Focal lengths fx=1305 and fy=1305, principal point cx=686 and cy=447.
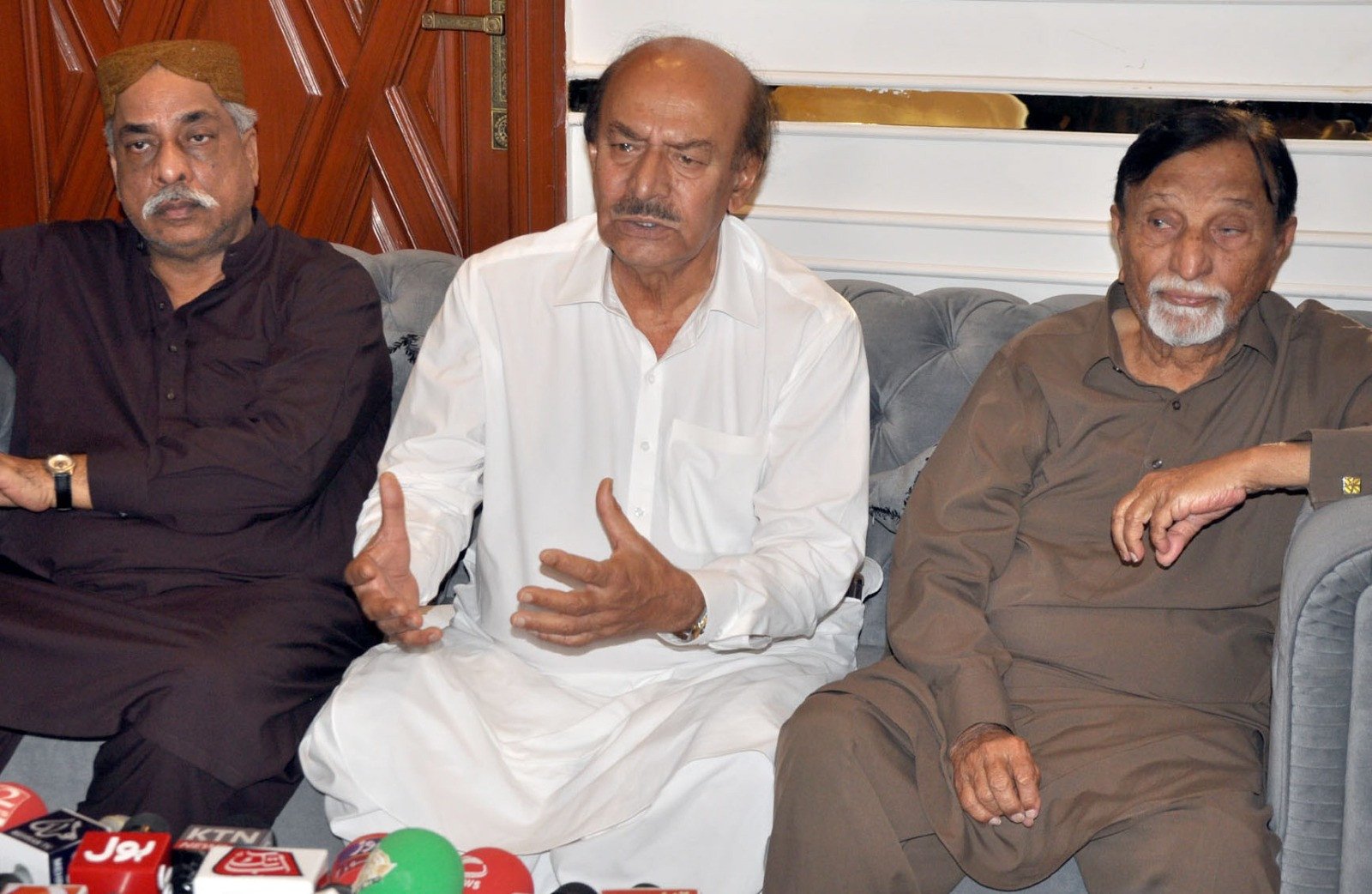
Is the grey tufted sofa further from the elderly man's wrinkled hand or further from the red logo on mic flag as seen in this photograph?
the red logo on mic flag

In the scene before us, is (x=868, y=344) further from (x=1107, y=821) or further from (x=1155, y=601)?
(x=1107, y=821)

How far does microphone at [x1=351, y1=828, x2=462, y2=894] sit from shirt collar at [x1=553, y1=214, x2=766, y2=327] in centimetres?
113

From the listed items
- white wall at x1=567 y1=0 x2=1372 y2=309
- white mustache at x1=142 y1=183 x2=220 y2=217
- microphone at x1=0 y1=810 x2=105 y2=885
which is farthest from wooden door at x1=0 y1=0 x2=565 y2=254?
microphone at x1=0 y1=810 x2=105 y2=885

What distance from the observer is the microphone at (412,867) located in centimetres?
124

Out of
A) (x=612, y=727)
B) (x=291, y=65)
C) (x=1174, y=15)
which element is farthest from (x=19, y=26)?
(x=1174, y=15)

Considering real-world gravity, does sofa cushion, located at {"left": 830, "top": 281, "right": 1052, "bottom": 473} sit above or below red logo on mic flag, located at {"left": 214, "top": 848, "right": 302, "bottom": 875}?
above

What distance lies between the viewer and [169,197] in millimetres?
2469

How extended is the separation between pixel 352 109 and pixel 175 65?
0.87m

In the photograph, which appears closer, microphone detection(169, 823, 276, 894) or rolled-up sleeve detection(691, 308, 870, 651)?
microphone detection(169, 823, 276, 894)

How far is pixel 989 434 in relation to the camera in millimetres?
2158

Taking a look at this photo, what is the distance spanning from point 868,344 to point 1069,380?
0.46m

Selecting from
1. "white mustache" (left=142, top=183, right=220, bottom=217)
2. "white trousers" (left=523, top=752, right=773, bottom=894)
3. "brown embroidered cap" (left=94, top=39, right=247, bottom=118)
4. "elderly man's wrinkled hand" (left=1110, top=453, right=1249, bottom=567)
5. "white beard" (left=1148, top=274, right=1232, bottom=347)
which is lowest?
"white trousers" (left=523, top=752, right=773, bottom=894)

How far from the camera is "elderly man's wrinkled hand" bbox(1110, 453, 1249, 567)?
1.89 metres

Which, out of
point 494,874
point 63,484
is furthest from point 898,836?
point 63,484
